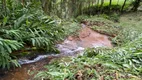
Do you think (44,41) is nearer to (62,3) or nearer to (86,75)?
(86,75)

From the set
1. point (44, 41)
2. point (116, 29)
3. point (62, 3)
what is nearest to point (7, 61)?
point (44, 41)

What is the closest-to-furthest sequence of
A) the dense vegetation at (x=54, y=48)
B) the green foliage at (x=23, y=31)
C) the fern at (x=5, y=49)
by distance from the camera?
the dense vegetation at (x=54, y=48), the fern at (x=5, y=49), the green foliage at (x=23, y=31)

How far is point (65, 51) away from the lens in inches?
253

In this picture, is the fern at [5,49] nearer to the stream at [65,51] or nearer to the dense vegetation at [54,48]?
the dense vegetation at [54,48]

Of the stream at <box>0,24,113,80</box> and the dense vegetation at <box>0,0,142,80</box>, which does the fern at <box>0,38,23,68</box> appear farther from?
the stream at <box>0,24,113,80</box>

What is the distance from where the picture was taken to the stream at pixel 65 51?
466 cm

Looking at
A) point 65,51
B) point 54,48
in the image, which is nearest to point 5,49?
point 54,48

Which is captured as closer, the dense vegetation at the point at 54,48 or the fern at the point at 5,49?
the dense vegetation at the point at 54,48

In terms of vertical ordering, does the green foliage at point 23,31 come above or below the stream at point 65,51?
above

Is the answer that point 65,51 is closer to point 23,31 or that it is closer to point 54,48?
point 54,48

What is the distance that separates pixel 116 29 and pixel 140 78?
21.6ft

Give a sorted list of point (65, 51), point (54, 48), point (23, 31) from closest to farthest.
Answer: point (23, 31), point (54, 48), point (65, 51)

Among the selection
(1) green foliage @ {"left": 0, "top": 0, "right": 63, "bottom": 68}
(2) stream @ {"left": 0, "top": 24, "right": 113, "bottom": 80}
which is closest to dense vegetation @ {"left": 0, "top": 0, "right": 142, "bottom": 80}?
(1) green foliage @ {"left": 0, "top": 0, "right": 63, "bottom": 68}

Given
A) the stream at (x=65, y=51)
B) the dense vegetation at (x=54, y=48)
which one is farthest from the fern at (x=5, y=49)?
the stream at (x=65, y=51)
